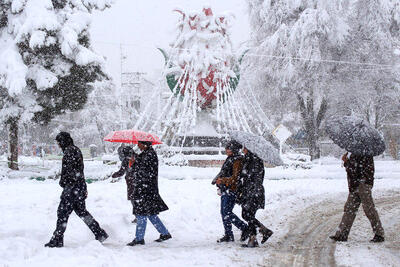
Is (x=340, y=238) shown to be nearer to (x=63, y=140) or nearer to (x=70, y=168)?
(x=70, y=168)

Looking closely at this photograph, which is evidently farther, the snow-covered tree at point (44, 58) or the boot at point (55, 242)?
the snow-covered tree at point (44, 58)

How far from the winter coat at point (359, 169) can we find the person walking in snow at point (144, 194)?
2916 mm

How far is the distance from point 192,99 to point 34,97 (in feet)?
22.6

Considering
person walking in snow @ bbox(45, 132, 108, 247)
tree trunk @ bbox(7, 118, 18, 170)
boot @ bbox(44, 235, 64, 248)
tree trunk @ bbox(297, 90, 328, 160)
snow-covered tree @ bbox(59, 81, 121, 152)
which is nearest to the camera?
boot @ bbox(44, 235, 64, 248)

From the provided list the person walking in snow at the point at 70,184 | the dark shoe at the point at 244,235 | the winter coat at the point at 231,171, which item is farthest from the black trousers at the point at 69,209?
the dark shoe at the point at 244,235

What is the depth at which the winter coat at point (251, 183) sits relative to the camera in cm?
649

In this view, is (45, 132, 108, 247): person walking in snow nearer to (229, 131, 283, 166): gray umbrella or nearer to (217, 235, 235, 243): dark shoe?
(217, 235, 235, 243): dark shoe

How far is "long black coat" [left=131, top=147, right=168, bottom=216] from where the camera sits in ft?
21.6

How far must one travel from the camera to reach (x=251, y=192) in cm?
650

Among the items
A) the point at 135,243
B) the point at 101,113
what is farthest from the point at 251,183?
the point at 101,113

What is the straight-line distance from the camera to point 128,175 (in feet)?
26.6

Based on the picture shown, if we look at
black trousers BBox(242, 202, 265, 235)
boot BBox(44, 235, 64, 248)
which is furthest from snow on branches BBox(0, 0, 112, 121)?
black trousers BBox(242, 202, 265, 235)

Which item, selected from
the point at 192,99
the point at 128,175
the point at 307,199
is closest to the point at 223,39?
the point at 192,99

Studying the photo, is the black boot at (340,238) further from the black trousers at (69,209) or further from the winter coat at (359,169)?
the black trousers at (69,209)
